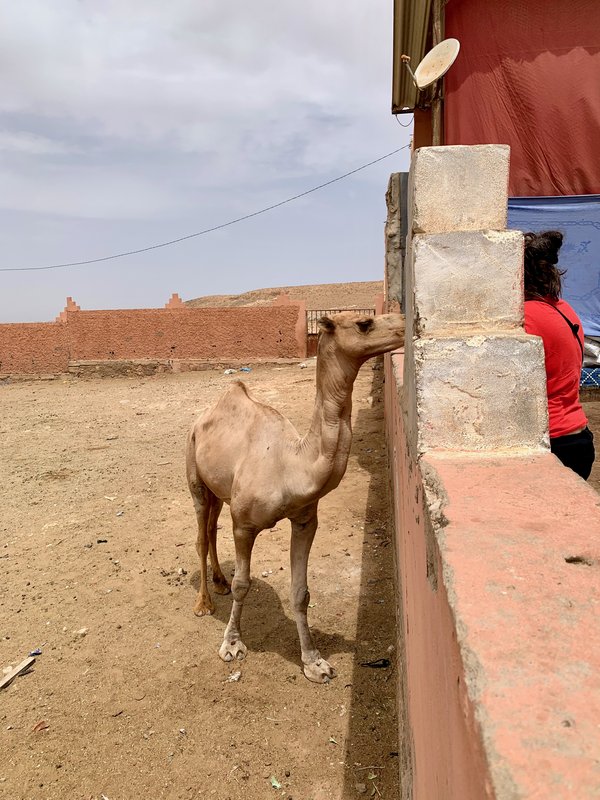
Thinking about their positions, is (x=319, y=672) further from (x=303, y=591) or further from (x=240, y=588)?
(x=240, y=588)

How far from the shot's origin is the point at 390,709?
10.8 ft

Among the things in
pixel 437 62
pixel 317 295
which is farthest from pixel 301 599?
pixel 317 295

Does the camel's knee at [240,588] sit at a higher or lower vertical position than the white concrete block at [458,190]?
lower

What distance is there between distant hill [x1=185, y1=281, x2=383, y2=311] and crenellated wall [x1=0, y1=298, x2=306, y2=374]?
18.3 metres

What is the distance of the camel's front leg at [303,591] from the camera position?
3.65m

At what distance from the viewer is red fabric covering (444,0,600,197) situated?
23.9ft

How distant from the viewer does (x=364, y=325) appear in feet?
9.54

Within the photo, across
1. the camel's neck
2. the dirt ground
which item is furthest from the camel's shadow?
the camel's neck

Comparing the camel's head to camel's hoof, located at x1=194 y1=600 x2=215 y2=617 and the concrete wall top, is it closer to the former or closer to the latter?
the concrete wall top

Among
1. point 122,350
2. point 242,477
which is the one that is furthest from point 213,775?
point 122,350

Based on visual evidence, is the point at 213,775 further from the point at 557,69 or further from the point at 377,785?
the point at 557,69

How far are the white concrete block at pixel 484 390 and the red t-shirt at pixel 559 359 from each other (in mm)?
819

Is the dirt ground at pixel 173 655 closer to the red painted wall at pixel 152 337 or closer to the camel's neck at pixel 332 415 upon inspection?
the camel's neck at pixel 332 415


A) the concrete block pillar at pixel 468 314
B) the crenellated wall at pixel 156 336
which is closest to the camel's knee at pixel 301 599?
the concrete block pillar at pixel 468 314
